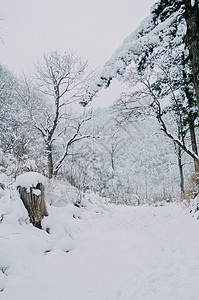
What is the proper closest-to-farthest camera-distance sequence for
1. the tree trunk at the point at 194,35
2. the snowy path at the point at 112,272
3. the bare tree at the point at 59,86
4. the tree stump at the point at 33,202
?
the snowy path at the point at 112,272, the tree trunk at the point at 194,35, the tree stump at the point at 33,202, the bare tree at the point at 59,86

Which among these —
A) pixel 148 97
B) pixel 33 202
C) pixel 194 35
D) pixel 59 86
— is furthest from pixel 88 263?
pixel 59 86

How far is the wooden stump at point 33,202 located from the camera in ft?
11.1

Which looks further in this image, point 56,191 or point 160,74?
point 160,74

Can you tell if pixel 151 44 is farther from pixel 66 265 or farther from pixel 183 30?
pixel 66 265

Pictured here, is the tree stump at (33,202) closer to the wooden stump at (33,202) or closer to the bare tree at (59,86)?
the wooden stump at (33,202)

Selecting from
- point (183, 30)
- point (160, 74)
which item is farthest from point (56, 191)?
point (160, 74)

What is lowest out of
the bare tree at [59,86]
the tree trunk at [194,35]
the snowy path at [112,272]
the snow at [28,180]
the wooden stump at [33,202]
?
the snowy path at [112,272]

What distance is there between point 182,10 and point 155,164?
3714cm

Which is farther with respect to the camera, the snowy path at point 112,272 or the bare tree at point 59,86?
the bare tree at point 59,86

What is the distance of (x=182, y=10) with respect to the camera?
361cm

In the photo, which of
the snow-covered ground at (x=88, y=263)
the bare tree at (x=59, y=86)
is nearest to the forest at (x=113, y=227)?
the snow-covered ground at (x=88, y=263)

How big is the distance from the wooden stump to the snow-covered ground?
0.13m

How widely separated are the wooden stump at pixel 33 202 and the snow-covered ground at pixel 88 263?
13 cm

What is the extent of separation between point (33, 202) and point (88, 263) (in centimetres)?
155
